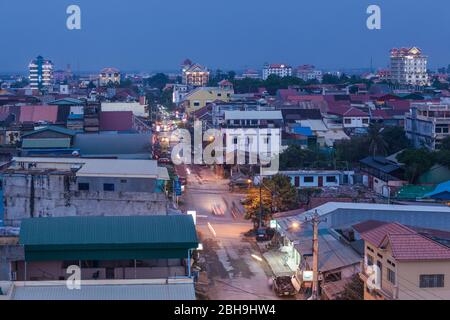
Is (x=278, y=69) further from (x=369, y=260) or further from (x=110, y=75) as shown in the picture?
(x=369, y=260)

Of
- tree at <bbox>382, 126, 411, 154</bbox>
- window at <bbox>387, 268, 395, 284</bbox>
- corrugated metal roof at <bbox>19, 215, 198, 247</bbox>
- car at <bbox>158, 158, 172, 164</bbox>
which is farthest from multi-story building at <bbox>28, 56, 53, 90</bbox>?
window at <bbox>387, 268, 395, 284</bbox>

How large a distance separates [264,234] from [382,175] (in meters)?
2.99

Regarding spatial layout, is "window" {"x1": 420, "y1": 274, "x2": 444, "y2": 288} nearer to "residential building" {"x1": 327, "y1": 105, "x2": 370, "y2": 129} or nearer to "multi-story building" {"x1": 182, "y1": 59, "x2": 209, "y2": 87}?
"residential building" {"x1": 327, "y1": 105, "x2": 370, "y2": 129}

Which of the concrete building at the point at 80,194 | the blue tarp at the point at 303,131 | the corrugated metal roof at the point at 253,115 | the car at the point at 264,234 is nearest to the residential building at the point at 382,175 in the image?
the car at the point at 264,234

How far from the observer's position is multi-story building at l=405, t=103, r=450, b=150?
Result: 10773 mm

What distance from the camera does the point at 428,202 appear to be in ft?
22.9

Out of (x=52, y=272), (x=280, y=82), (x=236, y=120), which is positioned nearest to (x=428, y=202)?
(x=52, y=272)

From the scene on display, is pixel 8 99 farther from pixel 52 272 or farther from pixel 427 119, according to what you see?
pixel 52 272

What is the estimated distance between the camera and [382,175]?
877 cm

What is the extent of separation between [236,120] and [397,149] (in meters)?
3.26

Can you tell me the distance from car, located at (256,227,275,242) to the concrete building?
3.39ft

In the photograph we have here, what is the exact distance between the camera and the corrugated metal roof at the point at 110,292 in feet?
10.3

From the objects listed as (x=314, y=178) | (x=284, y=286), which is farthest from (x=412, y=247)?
(x=314, y=178)

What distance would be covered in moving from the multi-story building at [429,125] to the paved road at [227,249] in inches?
145
